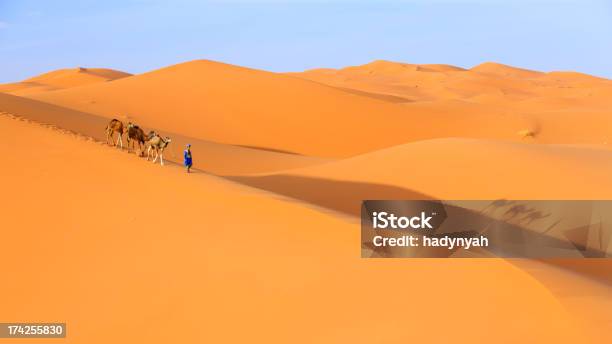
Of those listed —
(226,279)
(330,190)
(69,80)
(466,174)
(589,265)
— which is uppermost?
(69,80)

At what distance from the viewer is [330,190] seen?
42.3 feet

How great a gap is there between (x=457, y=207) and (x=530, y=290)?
21.4 ft

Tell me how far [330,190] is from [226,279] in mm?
7583

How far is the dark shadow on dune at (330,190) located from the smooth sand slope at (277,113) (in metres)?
16.5

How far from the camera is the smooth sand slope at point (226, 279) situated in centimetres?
477

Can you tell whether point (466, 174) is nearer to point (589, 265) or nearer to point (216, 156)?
point (589, 265)

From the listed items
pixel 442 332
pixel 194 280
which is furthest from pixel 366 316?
pixel 194 280

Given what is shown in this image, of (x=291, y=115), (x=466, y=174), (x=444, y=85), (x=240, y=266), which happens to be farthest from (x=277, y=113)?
(x=444, y=85)

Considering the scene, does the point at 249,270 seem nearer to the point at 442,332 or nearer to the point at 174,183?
the point at 442,332

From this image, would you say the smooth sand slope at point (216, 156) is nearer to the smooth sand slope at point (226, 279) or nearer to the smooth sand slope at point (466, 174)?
the smooth sand slope at point (466, 174)

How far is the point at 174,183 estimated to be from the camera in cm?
785

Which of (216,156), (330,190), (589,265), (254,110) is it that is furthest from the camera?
(254,110)

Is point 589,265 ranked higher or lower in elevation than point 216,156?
lower

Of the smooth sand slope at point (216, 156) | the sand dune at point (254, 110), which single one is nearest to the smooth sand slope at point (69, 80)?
the sand dune at point (254, 110)
